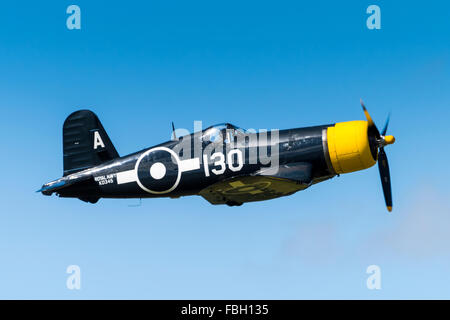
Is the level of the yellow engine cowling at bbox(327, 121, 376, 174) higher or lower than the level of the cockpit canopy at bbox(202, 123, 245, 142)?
lower

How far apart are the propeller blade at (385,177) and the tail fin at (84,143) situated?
6.92m

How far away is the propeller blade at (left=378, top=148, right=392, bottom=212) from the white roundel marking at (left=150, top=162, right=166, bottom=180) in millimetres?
5279

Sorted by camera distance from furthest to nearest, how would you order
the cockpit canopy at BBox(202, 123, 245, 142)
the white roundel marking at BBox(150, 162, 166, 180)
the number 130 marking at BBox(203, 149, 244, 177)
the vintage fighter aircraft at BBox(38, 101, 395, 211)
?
the white roundel marking at BBox(150, 162, 166, 180) < the cockpit canopy at BBox(202, 123, 245, 142) < the number 130 marking at BBox(203, 149, 244, 177) < the vintage fighter aircraft at BBox(38, 101, 395, 211)

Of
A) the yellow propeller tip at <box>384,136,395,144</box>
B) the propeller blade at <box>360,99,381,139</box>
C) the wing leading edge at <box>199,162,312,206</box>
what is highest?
the propeller blade at <box>360,99,381,139</box>

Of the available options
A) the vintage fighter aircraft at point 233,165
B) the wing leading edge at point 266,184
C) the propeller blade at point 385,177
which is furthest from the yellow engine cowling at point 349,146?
the propeller blade at point 385,177

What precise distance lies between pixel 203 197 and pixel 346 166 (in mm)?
3552

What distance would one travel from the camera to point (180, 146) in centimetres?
1723

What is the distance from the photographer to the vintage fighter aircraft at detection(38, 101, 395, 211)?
16.0m

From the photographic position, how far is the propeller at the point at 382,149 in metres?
16.2

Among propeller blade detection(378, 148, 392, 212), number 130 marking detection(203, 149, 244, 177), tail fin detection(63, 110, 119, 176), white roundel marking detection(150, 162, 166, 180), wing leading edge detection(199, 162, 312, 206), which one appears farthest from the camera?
tail fin detection(63, 110, 119, 176)

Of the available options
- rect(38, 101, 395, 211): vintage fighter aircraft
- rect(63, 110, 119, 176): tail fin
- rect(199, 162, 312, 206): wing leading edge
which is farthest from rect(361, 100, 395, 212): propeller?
rect(63, 110, 119, 176): tail fin

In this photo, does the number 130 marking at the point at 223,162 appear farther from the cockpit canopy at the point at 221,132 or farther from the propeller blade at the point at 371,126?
the propeller blade at the point at 371,126

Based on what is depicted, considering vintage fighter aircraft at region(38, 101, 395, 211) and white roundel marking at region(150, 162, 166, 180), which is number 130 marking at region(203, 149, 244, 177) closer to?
vintage fighter aircraft at region(38, 101, 395, 211)
